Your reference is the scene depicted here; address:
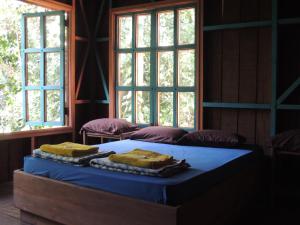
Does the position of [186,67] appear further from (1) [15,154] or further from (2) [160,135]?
(1) [15,154]

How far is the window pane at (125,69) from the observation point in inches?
208

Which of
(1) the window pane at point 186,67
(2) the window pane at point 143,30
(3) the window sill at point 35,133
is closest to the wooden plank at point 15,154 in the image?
(3) the window sill at point 35,133

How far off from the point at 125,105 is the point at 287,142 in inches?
104

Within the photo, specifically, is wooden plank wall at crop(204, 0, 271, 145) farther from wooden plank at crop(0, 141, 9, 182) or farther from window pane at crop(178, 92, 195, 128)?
wooden plank at crop(0, 141, 9, 182)

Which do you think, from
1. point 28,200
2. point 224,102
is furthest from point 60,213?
point 224,102

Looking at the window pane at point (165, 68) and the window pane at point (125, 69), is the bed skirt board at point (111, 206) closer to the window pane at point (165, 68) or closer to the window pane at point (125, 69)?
the window pane at point (165, 68)

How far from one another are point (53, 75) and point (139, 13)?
5.32ft

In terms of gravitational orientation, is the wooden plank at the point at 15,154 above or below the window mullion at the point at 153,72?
below

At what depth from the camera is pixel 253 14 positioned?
166 inches

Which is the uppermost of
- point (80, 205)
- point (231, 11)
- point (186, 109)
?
point (231, 11)

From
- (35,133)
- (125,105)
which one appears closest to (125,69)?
(125,105)

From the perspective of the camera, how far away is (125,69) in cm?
535

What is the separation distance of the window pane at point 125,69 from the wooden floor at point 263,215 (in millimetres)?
2424

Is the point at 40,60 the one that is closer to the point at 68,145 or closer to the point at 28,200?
the point at 68,145
